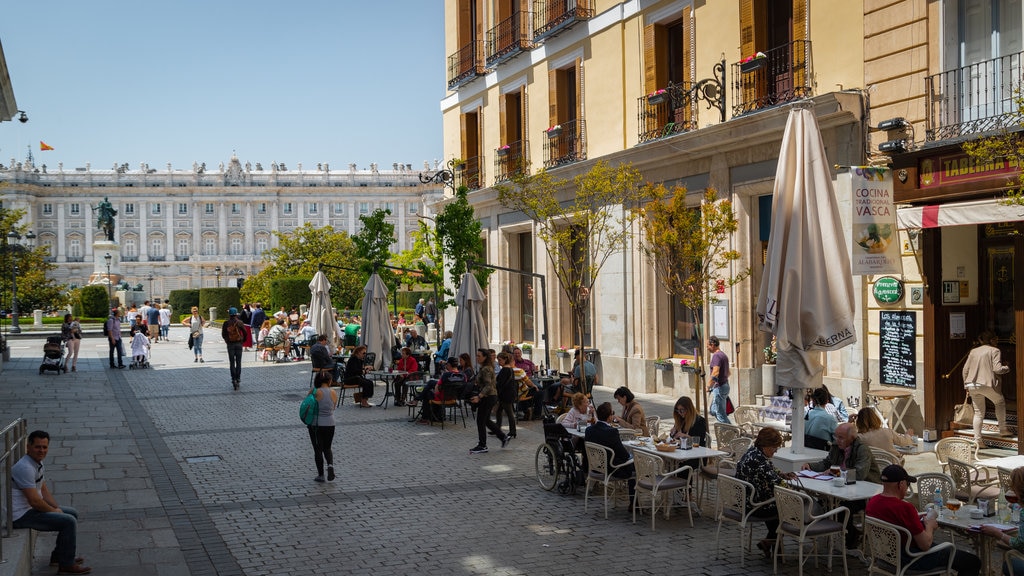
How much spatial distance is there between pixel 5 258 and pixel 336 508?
28101 mm

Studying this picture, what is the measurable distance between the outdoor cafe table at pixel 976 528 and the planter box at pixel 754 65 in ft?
35.5

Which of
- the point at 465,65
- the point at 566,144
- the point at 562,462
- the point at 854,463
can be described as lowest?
the point at 562,462

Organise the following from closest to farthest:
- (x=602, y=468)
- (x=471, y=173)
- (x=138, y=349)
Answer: (x=602, y=468)
(x=138, y=349)
(x=471, y=173)

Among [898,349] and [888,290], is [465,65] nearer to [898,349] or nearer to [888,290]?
[888,290]

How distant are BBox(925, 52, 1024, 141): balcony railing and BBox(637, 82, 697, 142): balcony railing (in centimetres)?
595

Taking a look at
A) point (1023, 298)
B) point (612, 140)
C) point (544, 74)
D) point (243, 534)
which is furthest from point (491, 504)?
point (544, 74)

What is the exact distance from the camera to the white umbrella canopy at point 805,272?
9.17 meters

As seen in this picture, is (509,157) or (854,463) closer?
(854,463)

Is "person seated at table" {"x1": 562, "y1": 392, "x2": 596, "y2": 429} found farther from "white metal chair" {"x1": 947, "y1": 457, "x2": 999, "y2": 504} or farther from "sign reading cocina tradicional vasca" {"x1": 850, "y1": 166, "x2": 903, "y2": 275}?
"sign reading cocina tradicional vasca" {"x1": 850, "y1": 166, "x2": 903, "y2": 275}

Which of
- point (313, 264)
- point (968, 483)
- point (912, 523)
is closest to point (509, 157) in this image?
point (968, 483)

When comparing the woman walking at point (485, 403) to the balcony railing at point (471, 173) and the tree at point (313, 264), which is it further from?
the tree at point (313, 264)

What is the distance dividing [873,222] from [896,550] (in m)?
8.03

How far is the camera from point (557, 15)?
2344cm

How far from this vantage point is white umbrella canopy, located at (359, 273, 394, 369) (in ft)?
69.4
